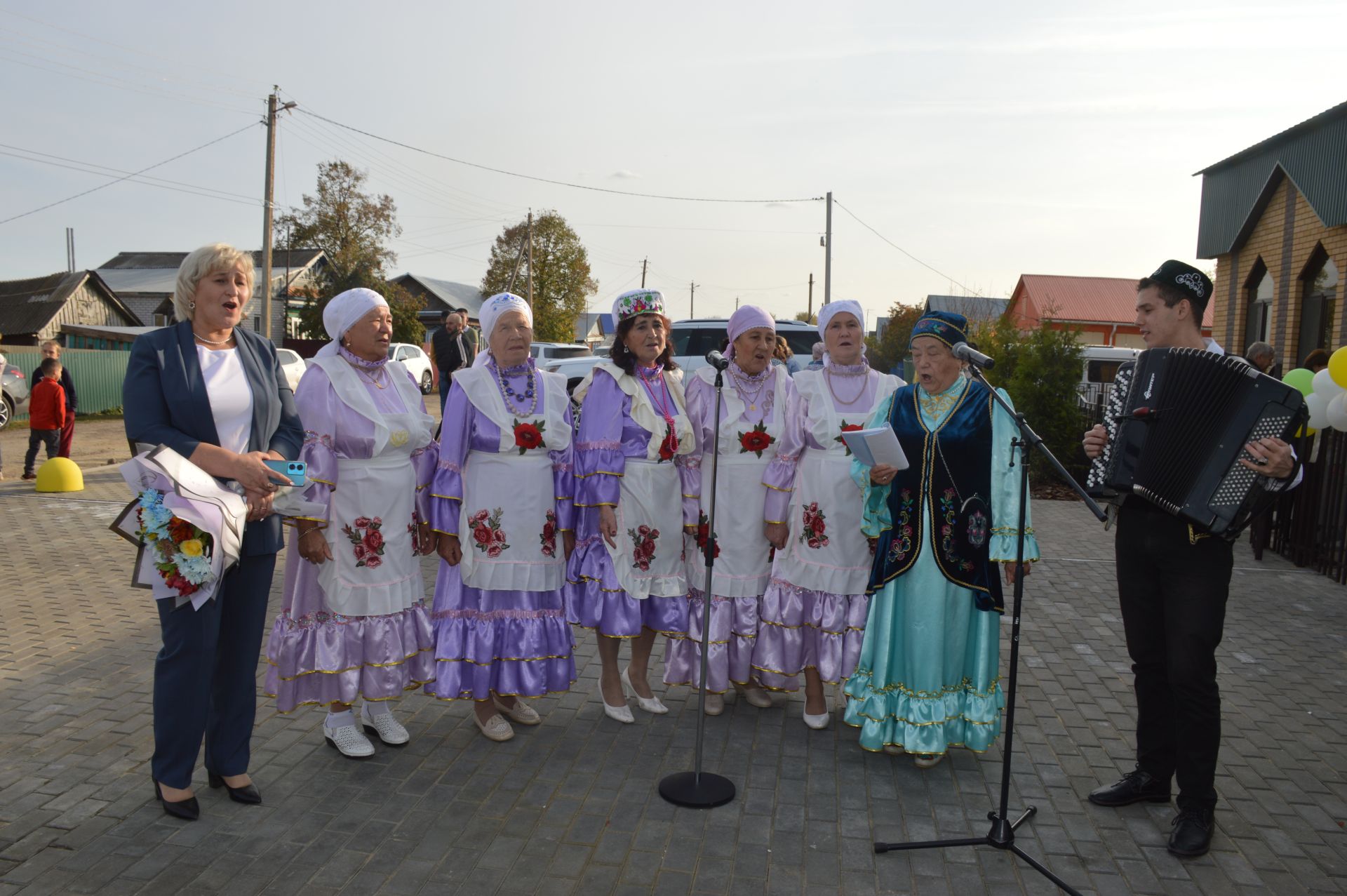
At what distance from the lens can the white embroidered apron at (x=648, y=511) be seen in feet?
15.3

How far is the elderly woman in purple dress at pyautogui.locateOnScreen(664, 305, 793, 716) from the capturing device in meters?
4.78

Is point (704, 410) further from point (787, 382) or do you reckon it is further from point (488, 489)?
point (488, 489)

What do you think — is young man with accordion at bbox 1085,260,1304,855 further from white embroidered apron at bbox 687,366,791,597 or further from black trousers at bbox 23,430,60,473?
black trousers at bbox 23,430,60,473

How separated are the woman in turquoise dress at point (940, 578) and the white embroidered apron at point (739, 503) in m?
0.66

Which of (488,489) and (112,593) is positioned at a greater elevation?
(488,489)

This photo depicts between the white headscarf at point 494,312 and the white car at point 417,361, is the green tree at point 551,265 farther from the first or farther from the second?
the white headscarf at point 494,312

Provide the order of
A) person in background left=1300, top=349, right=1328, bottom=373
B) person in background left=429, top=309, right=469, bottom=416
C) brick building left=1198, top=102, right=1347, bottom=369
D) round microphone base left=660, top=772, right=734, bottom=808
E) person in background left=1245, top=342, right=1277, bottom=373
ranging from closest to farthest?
round microphone base left=660, top=772, right=734, bottom=808 → person in background left=1300, top=349, right=1328, bottom=373 → person in background left=1245, top=342, right=1277, bottom=373 → person in background left=429, top=309, right=469, bottom=416 → brick building left=1198, top=102, right=1347, bottom=369

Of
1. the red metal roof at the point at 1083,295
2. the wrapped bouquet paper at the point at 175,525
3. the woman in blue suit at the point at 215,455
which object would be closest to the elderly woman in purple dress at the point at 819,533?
the woman in blue suit at the point at 215,455

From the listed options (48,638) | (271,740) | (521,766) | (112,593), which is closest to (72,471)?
(112,593)

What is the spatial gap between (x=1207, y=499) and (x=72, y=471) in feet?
45.0

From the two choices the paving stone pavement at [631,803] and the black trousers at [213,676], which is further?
the black trousers at [213,676]

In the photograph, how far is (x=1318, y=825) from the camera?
389 cm

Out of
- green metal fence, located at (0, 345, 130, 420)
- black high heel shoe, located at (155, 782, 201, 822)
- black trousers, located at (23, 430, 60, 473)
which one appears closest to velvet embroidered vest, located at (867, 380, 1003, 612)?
black high heel shoe, located at (155, 782, 201, 822)

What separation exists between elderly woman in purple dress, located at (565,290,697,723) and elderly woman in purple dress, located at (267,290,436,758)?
838mm
